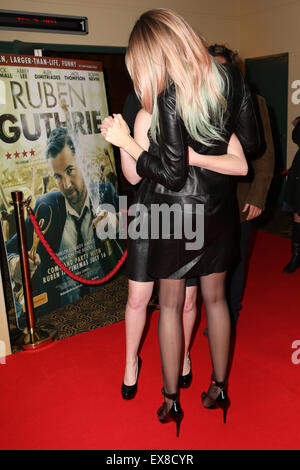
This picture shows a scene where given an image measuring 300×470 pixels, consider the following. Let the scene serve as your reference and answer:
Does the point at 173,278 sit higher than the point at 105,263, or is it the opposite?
the point at 173,278

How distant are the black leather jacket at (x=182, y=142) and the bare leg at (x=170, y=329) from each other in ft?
1.32

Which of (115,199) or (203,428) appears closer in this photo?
(203,428)

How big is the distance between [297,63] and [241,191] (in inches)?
180

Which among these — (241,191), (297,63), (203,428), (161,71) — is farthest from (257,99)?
(297,63)

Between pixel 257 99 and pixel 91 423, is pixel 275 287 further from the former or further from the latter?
pixel 91 423

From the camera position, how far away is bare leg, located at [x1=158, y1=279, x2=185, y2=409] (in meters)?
1.74

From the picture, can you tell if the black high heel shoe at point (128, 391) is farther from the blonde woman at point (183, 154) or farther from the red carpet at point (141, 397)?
the blonde woman at point (183, 154)

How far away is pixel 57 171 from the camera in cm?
318

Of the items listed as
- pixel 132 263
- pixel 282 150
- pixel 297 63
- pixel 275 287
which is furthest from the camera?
pixel 282 150

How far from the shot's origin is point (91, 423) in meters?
2.05

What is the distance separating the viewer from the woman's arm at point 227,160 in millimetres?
1590

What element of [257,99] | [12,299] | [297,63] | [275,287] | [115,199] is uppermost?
[297,63]

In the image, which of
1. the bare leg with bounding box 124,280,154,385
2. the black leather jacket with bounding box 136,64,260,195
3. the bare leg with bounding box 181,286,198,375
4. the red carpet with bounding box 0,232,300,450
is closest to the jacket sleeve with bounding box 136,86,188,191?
the black leather jacket with bounding box 136,64,260,195

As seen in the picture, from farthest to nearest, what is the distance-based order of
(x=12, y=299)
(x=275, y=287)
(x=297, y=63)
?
(x=297, y=63)
(x=275, y=287)
(x=12, y=299)
